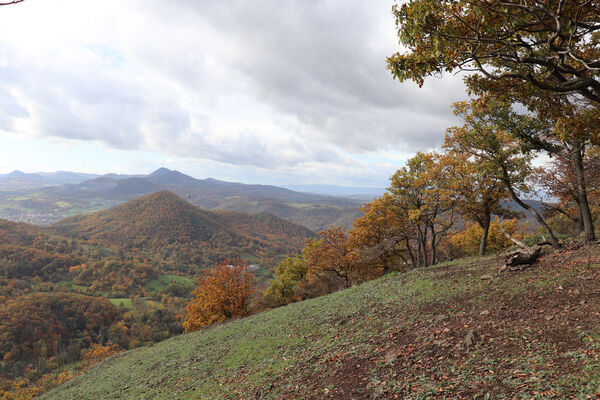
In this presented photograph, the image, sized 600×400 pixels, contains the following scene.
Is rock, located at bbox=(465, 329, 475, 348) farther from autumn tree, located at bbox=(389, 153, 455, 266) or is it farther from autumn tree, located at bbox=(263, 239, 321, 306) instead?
autumn tree, located at bbox=(263, 239, 321, 306)

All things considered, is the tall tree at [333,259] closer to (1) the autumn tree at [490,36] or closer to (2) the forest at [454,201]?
(2) the forest at [454,201]

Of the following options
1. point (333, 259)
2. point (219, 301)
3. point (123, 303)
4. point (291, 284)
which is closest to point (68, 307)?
point (123, 303)

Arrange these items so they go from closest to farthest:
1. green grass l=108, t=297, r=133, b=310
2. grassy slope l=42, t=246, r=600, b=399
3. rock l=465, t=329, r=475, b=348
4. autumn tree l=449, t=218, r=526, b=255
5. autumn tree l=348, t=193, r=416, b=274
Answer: grassy slope l=42, t=246, r=600, b=399
rock l=465, t=329, r=475, b=348
autumn tree l=348, t=193, r=416, b=274
autumn tree l=449, t=218, r=526, b=255
green grass l=108, t=297, r=133, b=310

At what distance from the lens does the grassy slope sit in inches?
249

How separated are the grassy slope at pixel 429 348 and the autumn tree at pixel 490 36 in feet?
23.1

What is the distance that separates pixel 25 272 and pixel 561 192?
208m

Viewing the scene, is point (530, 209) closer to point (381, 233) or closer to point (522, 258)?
point (522, 258)

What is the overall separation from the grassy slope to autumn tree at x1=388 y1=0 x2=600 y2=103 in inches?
277

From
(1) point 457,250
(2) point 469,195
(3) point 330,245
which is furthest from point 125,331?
(2) point 469,195

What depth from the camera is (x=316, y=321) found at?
16.5 metres

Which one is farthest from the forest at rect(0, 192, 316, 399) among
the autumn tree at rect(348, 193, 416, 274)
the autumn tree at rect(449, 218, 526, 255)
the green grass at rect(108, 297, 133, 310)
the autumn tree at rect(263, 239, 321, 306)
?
the autumn tree at rect(449, 218, 526, 255)

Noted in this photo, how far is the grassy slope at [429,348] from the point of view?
6.32 metres

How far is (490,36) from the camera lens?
8.42 metres

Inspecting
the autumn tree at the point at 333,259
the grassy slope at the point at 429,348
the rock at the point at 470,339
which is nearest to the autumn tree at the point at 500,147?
the grassy slope at the point at 429,348
